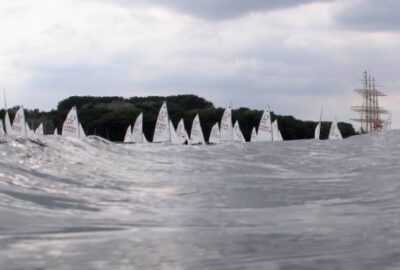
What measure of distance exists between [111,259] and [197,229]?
1.02 metres

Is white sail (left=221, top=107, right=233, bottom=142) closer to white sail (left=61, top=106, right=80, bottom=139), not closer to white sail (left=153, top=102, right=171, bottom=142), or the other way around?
white sail (left=153, top=102, right=171, bottom=142)

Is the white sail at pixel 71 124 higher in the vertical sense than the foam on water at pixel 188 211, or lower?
higher

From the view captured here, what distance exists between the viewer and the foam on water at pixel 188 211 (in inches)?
131

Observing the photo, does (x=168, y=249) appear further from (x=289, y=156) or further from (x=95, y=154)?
(x=289, y=156)

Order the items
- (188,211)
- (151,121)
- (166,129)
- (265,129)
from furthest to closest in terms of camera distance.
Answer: (151,121) < (265,129) < (166,129) < (188,211)

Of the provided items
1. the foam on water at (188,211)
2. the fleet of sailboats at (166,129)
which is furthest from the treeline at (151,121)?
the foam on water at (188,211)

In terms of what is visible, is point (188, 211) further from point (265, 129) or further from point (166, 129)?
point (265, 129)

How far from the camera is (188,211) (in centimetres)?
512

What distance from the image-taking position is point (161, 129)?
46.9 metres

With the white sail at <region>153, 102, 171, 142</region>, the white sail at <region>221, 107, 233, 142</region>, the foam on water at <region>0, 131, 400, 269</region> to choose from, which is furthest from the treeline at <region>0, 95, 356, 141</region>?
the foam on water at <region>0, 131, 400, 269</region>

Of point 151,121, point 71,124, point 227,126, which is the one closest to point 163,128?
point 227,126

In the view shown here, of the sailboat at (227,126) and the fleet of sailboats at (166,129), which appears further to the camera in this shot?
the sailboat at (227,126)

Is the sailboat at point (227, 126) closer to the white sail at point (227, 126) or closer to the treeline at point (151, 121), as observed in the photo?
the white sail at point (227, 126)

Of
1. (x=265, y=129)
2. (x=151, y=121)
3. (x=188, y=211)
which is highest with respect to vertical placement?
(x=151, y=121)
